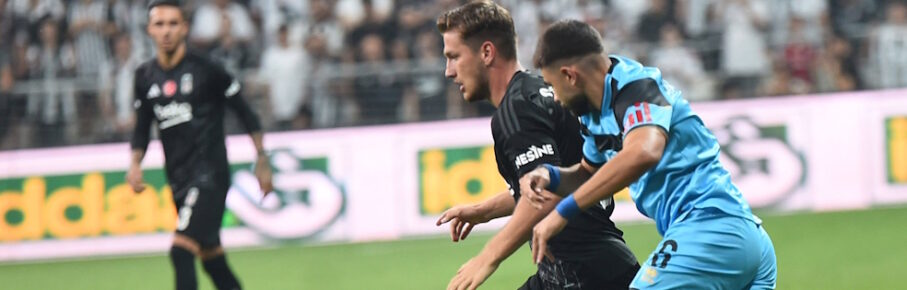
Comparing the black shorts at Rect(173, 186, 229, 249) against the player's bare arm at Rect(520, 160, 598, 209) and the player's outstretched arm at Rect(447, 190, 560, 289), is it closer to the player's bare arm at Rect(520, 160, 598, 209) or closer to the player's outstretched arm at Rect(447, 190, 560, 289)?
the player's bare arm at Rect(520, 160, 598, 209)

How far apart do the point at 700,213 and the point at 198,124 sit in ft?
14.0

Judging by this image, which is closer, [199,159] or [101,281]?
[199,159]

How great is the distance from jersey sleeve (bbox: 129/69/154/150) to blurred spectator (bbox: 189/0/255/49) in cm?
691

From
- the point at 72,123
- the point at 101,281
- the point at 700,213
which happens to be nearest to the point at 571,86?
the point at 700,213

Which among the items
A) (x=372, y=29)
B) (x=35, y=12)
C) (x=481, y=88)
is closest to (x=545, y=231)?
(x=481, y=88)

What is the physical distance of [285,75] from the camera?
47.4ft

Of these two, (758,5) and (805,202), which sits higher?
(758,5)

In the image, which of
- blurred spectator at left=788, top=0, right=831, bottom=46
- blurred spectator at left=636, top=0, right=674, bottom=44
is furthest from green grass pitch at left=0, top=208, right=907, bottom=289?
blurred spectator at left=636, top=0, right=674, bottom=44

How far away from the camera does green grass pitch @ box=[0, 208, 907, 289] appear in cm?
942

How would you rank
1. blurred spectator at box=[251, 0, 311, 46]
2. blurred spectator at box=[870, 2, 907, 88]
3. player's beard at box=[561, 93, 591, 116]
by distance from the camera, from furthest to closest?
blurred spectator at box=[251, 0, 311, 46] < blurred spectator at box=[870, 2, 907, 88] < player's beard at box=[561, 93, 591, 116]

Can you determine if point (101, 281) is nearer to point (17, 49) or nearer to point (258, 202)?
point (258, 202)

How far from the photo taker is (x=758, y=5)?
541 inches

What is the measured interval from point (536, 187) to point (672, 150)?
471 mm

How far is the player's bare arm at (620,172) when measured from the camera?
388cm
